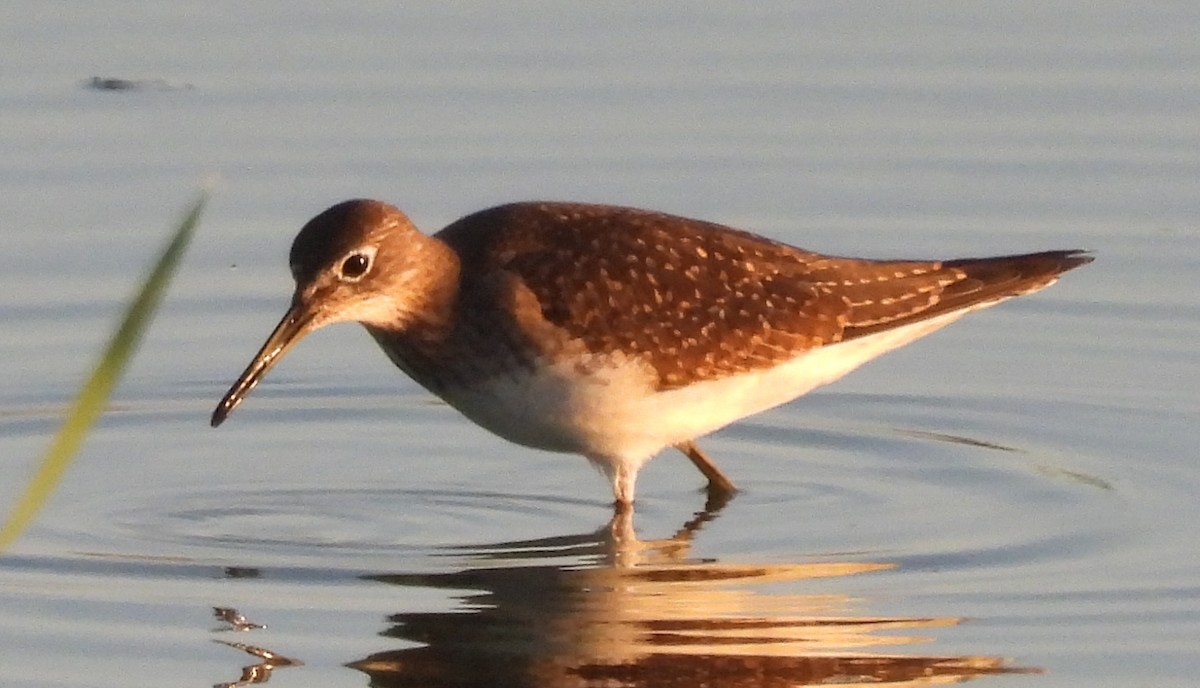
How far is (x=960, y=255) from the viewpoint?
48.1ft

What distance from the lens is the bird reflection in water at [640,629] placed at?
9234 millimetres

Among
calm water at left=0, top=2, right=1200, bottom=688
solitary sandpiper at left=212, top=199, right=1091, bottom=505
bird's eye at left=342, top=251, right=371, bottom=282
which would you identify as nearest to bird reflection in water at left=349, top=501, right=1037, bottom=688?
calm water at left=0, top=2, right=1200, bottom=688

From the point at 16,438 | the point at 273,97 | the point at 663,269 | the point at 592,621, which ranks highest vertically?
the point at 273,97

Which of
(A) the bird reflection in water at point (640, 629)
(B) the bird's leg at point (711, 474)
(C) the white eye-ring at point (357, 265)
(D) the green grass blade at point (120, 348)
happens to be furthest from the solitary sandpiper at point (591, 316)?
(D) the green grass blade at point (120, 348)

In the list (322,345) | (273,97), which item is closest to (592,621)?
(322,345)

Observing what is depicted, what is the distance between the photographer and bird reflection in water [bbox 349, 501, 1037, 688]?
9234 millimetres

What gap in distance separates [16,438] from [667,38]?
6.58 meters

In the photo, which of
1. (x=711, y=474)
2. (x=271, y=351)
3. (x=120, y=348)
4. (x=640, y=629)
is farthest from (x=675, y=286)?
(x=120, y=348)

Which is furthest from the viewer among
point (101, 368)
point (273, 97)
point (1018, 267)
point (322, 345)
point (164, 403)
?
point (273, 97)

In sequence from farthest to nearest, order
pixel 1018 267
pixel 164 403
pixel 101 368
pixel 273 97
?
pixel 273 97
pixel 164 403
pixel 1018 267
pixel 101 368

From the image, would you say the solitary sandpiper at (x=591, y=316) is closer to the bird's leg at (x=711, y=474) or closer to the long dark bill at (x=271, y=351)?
the long dark bill at (x=271, y=351)

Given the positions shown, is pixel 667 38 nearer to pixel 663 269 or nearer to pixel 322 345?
pixel 322 345

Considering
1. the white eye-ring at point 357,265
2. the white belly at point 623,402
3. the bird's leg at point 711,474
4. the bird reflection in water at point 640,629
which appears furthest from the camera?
the bird's leg at point 711,474

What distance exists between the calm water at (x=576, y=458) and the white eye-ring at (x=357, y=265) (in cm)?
121
